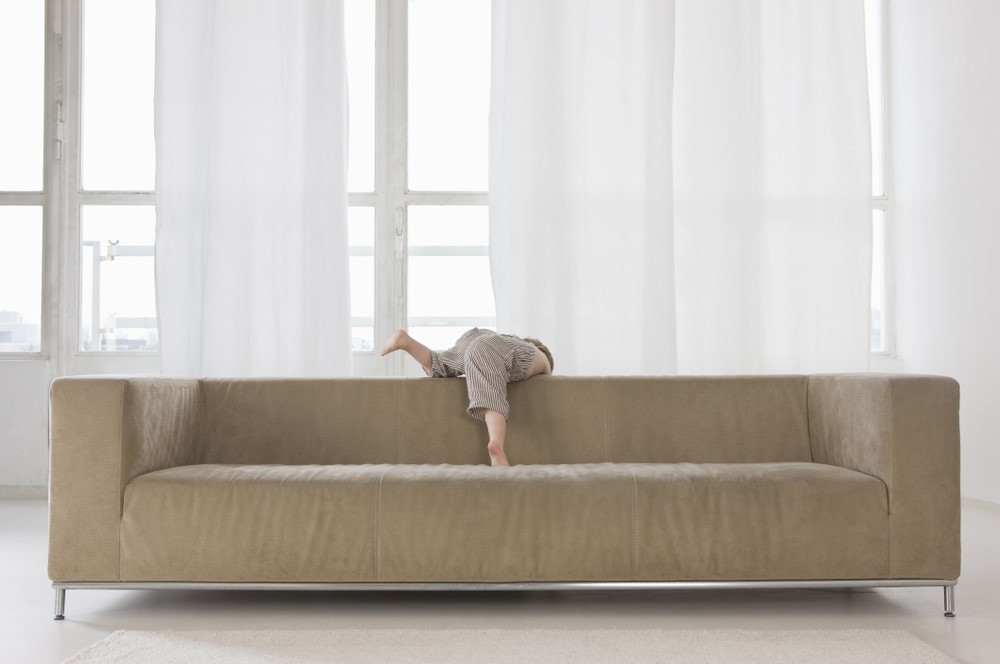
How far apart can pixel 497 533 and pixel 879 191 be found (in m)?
3.76

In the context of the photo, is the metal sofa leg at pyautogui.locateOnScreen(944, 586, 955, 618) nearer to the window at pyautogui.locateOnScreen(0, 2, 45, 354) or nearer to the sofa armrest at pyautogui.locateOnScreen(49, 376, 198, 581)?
the sofa armrest at pyautogui.locateOnScreen(49, 376, 198, 581)

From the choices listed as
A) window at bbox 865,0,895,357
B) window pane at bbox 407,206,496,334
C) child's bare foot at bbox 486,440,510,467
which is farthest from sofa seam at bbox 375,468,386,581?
window at bbox 865,0,895,357

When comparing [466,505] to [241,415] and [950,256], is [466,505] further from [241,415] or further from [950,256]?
[950,256]

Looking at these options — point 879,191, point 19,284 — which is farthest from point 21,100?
point 879,191

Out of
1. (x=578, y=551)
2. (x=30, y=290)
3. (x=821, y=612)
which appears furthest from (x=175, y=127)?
(x=821, y=612)

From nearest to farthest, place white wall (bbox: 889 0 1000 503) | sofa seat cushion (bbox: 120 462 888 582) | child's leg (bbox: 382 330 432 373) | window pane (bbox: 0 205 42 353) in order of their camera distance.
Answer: sofa seat cushion (bbox: 120 462 888 582) < child's leg (bbox: 382 330 432 373) < white wall (bbox: 889 0 1000 503) < window pane (bbox: 0 205 42 353)

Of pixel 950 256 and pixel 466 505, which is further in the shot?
pixel 950 256

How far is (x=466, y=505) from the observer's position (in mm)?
2350

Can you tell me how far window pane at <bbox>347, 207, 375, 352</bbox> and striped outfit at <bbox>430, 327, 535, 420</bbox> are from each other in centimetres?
173

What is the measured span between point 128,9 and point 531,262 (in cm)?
262

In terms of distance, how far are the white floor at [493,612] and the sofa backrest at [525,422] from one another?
479 mm

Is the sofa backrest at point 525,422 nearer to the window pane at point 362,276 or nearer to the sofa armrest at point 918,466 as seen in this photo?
the sofa armrest at point 918,466

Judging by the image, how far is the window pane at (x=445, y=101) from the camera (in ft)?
15.9

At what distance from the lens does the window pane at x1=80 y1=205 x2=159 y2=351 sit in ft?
15.7
